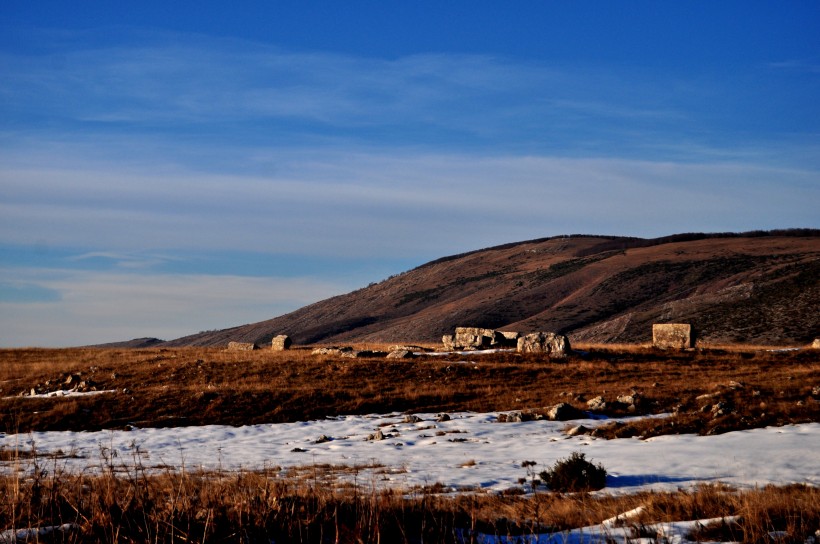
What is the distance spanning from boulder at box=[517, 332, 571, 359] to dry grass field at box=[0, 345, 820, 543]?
37.0 inches

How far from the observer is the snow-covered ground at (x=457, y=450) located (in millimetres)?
14586

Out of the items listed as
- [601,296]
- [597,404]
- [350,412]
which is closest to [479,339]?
[350,412]

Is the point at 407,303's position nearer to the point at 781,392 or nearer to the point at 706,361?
the point at 706,361

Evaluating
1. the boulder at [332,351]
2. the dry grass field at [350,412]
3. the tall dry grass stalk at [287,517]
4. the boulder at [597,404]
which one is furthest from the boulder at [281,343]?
the tall dry grass stalk at [287,517]

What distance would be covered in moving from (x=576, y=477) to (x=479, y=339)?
29.5 m

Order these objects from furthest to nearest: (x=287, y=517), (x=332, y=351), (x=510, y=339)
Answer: (x=510, y=339) → (x=332, y=351) → (x=287, y=517)

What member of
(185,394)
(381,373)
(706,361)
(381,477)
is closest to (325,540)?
(381,477)

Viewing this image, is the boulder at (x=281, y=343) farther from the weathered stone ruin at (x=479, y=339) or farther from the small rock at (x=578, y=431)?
the small rock at (x=578, y=431)

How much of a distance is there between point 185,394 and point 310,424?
6.67m

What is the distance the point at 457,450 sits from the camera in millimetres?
19609

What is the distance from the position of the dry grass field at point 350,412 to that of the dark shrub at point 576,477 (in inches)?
65.8

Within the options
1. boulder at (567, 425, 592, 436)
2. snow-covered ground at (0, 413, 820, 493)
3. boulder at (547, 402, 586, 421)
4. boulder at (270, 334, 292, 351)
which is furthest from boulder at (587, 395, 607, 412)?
boulder at (270, 334, 292, 351)

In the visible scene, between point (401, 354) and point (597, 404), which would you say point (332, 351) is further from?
point (597, 404)

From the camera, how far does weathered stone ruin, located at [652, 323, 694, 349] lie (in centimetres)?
4178
